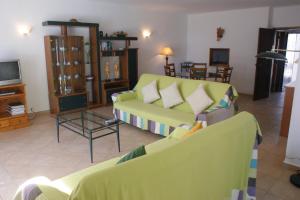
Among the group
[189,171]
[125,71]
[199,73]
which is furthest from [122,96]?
[189,171]

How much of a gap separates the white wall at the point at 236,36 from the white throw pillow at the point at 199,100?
3.77m

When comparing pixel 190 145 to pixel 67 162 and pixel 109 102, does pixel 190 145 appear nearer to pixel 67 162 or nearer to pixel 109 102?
pixel 67 162

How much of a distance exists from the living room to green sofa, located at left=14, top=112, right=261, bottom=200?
0.03 m

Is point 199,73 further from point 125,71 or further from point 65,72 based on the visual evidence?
point 65,72

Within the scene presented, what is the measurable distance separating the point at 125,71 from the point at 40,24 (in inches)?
84.6

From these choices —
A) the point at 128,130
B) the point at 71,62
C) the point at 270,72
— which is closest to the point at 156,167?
the point at 128,130

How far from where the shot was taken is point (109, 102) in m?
5.99

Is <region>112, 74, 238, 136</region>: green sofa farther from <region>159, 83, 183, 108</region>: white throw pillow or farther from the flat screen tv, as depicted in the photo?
the flat screen tv

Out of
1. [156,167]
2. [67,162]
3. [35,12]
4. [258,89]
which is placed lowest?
[67,162]

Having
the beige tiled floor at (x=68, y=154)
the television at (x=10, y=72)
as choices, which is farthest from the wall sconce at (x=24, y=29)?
the beige tiled floor at (x=68, y=154)

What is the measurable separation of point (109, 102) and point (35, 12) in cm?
243

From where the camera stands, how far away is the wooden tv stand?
4301 millimetres

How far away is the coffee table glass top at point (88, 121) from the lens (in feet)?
10.9

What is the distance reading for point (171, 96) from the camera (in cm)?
408
